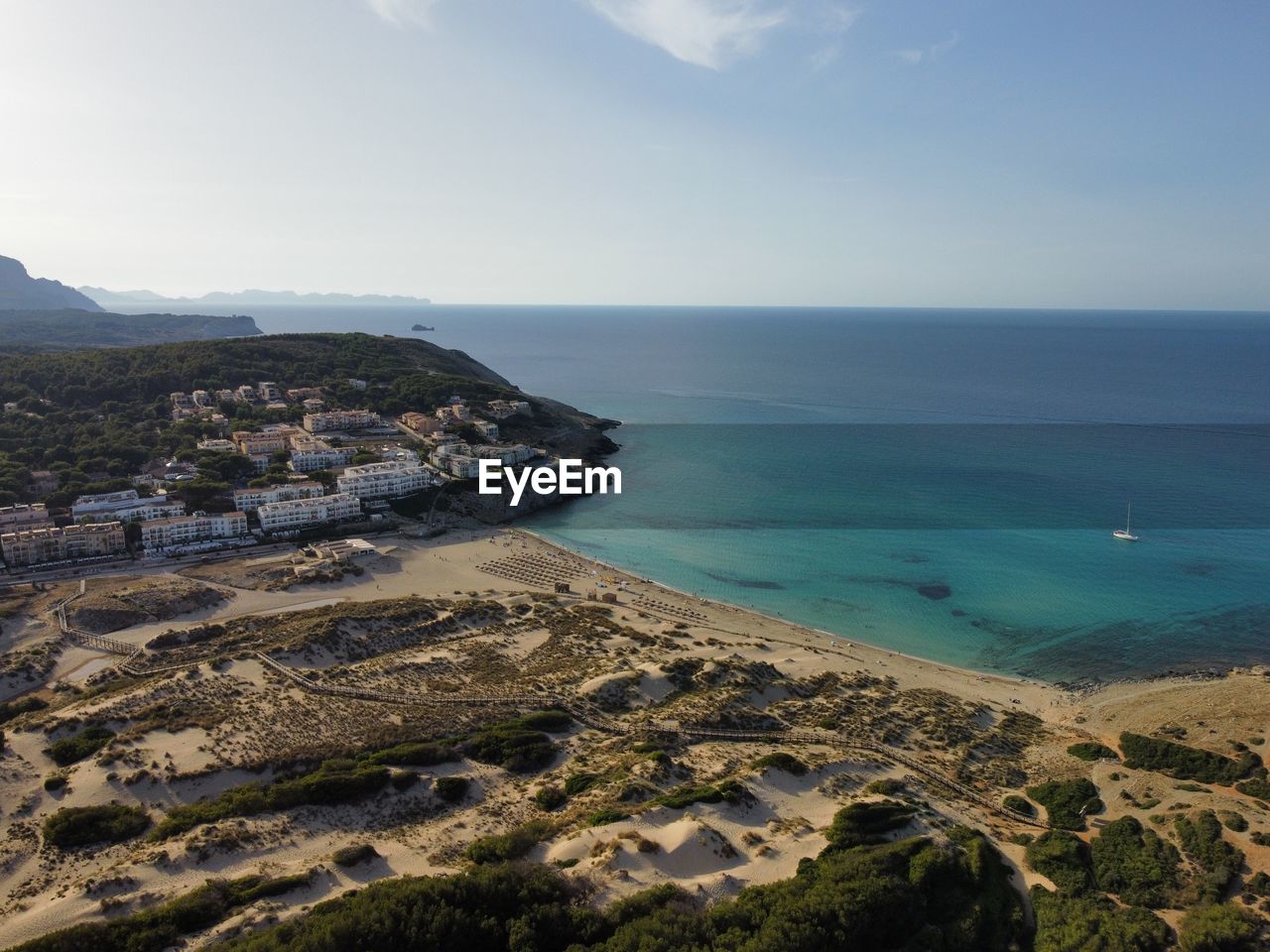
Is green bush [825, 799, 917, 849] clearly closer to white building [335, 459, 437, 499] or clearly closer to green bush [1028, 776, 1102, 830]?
green bush [1028, 776, 1102, 830]

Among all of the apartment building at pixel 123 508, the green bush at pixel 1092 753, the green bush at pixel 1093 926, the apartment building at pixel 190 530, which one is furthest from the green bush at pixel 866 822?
the apartment building at pixel 123 508

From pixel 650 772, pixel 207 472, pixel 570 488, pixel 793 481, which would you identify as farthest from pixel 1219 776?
pixel 207 472

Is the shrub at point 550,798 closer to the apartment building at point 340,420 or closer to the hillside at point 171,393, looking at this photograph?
the hillside at point 171,393

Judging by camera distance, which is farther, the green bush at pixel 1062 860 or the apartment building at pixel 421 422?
the apartment building at pixel 421 422

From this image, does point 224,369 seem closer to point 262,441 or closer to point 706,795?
point 262,441

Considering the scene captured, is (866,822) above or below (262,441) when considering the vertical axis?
below

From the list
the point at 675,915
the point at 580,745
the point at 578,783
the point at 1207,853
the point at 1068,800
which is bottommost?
the point at 1068,800

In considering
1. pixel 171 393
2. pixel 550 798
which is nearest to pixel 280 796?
pixel 550 798

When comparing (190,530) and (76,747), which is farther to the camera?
(190,530)

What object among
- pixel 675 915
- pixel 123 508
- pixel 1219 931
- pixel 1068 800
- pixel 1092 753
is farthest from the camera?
pixel 123 508
